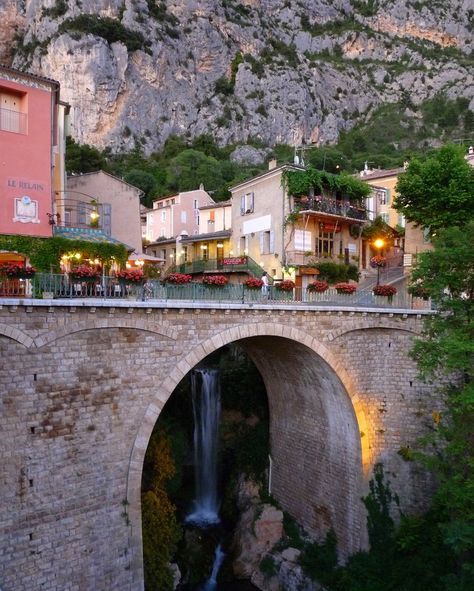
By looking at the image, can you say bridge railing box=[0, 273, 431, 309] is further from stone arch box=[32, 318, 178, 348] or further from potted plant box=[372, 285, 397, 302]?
stone arch box=[32, 318, 178, 348]

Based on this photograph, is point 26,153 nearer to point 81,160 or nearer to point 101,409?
point 101,409

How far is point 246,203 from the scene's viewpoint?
100 ft

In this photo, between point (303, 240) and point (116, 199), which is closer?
point (116, 199)

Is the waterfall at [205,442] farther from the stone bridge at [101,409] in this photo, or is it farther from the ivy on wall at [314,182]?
the ivy on wall at [314,182]

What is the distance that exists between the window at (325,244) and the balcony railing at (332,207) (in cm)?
141

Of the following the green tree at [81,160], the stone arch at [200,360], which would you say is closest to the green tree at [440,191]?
the stone arch at [200,360]

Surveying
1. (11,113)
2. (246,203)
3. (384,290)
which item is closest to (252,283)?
(384,290)

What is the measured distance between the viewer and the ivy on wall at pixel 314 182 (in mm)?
26250

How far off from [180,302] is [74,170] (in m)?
35.9

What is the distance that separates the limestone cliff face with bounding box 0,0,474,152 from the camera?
2630 inches

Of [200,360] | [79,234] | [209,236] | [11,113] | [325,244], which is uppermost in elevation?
[11,113]

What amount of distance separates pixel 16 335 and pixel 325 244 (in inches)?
809

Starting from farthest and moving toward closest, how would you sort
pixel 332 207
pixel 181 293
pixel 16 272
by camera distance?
pixel 332 207, pixel 181 293, pixel 16 272

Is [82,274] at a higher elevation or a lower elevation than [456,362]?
higher
